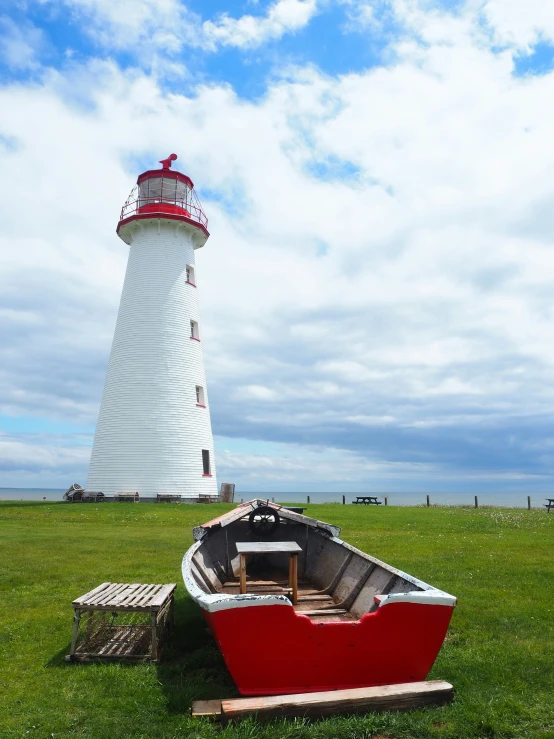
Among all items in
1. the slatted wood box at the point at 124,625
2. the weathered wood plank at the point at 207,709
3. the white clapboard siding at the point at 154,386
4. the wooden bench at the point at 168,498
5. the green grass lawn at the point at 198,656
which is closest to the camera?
the green grass lawn at the point at 198,656

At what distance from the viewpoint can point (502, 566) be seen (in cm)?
1192

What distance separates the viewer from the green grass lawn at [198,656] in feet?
16.8

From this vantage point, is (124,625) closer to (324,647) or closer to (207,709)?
(207,709)

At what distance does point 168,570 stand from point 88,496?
16.6 metres

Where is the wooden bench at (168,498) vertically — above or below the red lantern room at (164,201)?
below

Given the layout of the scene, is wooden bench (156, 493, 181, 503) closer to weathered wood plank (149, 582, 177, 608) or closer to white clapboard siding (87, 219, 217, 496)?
white clapboard siding (87, 219, 217, 496)

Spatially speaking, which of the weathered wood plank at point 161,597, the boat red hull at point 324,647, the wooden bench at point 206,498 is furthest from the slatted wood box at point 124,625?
the wooden bench at point 206,498

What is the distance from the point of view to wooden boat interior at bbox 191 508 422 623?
7305 millimetres

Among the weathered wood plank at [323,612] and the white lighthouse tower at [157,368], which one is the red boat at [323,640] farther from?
the white lighthouse tower at [157,368]

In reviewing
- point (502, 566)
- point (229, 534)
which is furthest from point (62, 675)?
point (502, 566)

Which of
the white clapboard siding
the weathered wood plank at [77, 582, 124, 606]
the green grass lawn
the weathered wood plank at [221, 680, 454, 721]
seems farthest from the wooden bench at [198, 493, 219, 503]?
the weathered wood plank at [221, 680, 454, 721]

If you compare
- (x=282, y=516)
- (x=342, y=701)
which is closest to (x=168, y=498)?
(x=282, y=516)

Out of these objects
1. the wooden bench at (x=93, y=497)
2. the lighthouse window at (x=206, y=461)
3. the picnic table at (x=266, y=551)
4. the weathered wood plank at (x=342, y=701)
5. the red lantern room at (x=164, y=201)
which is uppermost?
the red lantern room at (x=164, y=201)

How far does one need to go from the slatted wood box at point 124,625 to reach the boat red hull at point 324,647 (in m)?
1.57
